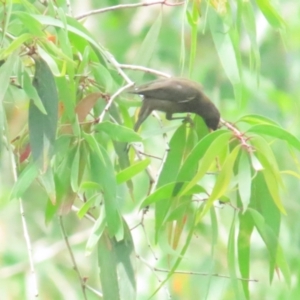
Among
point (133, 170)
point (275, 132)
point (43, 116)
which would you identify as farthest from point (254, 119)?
point (43, 116)

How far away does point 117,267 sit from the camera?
118 centimetres

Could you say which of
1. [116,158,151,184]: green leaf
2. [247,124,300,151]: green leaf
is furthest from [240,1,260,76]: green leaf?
[116,158,151,184]: green leaf

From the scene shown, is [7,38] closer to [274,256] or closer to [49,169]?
[49,169]

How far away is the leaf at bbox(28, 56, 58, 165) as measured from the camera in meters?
1.10

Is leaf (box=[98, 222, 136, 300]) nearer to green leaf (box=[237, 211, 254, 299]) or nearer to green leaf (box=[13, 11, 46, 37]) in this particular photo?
green leaf (box=[237, 211, 254, 299])

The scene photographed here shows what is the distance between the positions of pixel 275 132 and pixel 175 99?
0.15 metres

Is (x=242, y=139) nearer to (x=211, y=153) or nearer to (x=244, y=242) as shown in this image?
(x=211, y=153)

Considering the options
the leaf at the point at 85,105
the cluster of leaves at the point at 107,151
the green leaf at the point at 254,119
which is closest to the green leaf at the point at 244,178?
the cluster of leaves at the point at 107,151

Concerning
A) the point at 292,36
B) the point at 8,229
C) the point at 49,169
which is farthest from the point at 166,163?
the point at 8,229

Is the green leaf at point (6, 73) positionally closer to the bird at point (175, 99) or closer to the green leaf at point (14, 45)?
the green leaf at point (14, 45)

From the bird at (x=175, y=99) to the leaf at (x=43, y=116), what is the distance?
128 millimetres

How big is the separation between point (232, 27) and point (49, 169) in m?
0.34

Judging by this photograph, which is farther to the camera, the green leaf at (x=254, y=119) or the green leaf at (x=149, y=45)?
the green leaf at (x=149, y=45)

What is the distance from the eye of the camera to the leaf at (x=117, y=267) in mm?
1161
